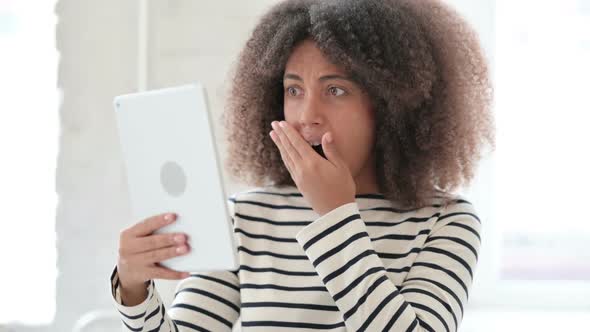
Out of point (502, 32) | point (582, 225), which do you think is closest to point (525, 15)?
point (502, 32)

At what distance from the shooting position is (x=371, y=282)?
39.3 inches

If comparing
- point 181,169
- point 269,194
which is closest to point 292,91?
point 269,194

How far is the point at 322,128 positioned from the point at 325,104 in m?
0.04

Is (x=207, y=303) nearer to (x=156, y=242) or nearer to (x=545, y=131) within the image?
(x=156, y=242)

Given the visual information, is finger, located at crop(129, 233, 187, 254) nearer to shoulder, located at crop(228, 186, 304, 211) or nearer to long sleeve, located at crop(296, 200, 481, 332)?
long sleeve, located at crop(296, 200, 481, 332)

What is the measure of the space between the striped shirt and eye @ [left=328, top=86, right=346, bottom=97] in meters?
0.18

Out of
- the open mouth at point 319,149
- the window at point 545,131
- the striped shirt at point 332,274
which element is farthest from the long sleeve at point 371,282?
the window at point 545,131

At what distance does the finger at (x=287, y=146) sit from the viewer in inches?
42.1

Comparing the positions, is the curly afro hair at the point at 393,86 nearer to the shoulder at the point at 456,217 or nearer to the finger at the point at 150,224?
the shoulder at the point at 456,217

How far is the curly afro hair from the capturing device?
1133mm

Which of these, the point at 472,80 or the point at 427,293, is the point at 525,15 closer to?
the point at 472,80

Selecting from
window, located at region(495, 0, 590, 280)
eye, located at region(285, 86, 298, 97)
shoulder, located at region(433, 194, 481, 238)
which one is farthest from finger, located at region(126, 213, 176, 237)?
window, located at region(495, 0, 590, 280)

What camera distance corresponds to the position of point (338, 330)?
43.5 inches

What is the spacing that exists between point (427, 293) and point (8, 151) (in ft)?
3.57
